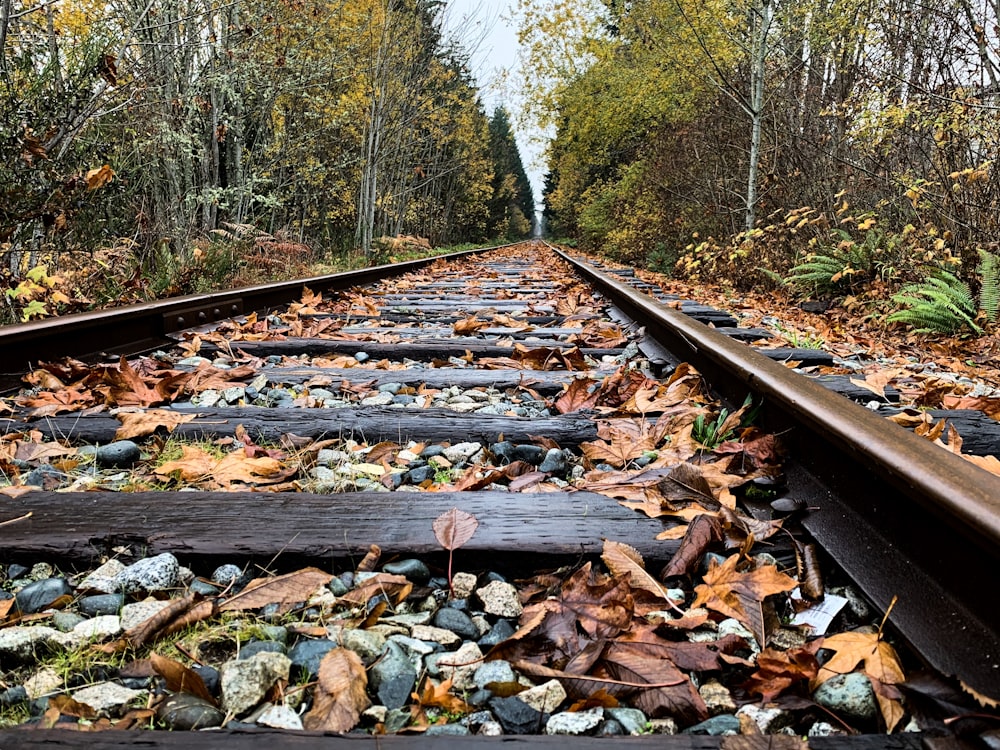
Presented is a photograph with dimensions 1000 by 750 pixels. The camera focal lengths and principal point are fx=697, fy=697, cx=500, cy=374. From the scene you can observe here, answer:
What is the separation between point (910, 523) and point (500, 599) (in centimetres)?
71

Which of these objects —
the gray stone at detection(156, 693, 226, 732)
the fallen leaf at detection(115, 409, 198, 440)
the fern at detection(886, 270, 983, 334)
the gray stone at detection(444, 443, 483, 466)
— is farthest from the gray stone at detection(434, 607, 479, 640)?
the fern at detection(886, 270, 983, 334)

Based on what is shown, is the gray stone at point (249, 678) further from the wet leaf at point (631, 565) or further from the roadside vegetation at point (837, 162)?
the roadside vegetation at point (837, 162)

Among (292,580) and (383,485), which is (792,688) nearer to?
(292,580)

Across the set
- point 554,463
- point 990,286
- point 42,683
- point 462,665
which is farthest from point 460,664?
point 990,286

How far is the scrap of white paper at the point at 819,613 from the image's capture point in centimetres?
113

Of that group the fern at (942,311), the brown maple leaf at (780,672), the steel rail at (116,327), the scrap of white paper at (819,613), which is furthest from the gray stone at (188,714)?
the fern at (942,311)

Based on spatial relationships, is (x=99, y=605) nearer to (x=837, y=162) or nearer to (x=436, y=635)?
(x=436, y=635)

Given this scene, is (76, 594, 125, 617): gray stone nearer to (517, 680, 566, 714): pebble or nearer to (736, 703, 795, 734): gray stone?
(517, 680, 566, 714): pebble

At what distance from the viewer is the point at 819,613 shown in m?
1.16

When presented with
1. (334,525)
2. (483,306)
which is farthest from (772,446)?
(483,306)

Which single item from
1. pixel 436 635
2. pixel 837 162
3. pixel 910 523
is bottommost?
pixel 436 635

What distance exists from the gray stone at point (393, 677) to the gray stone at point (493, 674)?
0.30 ft

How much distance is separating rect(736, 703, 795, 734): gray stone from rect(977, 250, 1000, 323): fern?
15.3 feet

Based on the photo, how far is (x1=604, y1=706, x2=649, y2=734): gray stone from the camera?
0.92 m
